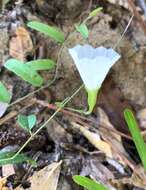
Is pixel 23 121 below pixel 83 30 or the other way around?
below

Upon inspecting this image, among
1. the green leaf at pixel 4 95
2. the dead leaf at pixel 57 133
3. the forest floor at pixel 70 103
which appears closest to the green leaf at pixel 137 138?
the forest floor at pixel 70 103

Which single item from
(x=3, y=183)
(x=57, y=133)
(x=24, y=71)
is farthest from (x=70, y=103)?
(x=3, y=183)

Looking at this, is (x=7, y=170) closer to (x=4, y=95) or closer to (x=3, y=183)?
(x=3, y=183)

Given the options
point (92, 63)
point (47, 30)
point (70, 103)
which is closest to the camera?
point (92, 63)

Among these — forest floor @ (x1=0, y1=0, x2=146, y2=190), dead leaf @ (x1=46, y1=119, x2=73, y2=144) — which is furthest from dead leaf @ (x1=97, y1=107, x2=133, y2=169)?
dead leaf @ (x1=46, y1=119, x2=73, y2=144)

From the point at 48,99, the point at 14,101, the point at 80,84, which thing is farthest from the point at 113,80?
the point at 14,101

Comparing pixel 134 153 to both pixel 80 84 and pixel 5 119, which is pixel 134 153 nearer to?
pixel 80 84

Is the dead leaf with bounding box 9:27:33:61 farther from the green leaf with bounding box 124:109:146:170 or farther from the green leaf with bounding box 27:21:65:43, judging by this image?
the green leaf with bounding box 124:109:146:170
